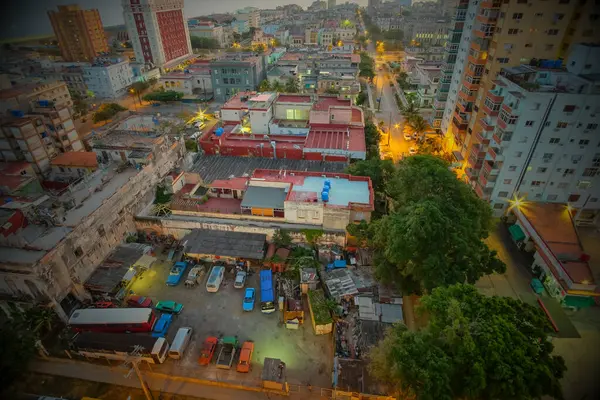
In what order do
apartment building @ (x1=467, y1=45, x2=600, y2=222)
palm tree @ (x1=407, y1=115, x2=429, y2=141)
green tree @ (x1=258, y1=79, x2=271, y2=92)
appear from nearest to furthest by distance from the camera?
apartment building @ (x1=467, y1=45, x2=600, y2=222) → palm tree @ (x1=407, y1=115, x2=429, y2=141) → green tree @ (x1=258, y1=79, x2=271, y2=92)

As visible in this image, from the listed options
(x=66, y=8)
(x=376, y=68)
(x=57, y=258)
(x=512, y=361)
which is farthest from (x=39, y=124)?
(x=376, y=68)

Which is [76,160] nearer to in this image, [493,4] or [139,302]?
[139,302]

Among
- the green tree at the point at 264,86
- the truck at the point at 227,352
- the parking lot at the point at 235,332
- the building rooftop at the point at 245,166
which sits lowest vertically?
the parking lot at the point at 235,332

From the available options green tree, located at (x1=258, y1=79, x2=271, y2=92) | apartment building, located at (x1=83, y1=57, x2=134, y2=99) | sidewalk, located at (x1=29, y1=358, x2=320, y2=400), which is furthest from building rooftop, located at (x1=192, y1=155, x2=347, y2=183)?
apartment building, located at (x1=83, y1=57, x2=134, y2=99)

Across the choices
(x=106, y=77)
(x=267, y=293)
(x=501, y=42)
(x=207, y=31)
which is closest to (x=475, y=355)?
(x=267, y=293)

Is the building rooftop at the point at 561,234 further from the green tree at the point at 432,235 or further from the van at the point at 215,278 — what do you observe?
the van at the point at 215,278

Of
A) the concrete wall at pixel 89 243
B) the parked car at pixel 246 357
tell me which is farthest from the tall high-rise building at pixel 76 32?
the parked car at pixel 246 357

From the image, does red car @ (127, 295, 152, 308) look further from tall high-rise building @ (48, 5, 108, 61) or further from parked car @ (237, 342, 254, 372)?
tall high-rise building @ (48, 5, 108, 61)
